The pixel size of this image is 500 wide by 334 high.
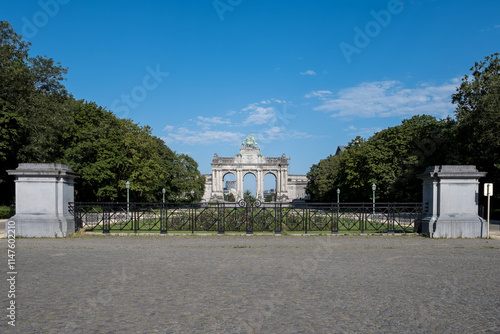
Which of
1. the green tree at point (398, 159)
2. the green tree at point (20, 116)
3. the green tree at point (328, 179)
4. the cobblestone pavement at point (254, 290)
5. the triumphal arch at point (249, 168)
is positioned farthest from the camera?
the triumphal arch at point (249, 168)

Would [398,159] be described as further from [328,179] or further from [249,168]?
[249,168]

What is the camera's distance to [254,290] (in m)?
7.53

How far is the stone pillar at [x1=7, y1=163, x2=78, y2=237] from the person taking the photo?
16.2 m

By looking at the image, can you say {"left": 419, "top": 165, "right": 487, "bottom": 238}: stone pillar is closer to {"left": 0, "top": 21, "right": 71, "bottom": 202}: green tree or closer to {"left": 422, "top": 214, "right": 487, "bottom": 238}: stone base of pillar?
{"left": 422, "top": 214, "right": 487, "bottom": 238}: stone base of pillar

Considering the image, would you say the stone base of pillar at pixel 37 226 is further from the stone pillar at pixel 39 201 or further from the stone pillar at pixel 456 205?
the stone pillar at pixel 456 205

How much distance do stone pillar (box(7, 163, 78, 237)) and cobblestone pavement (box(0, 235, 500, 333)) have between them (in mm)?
3094

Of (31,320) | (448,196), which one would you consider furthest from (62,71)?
(31,320)

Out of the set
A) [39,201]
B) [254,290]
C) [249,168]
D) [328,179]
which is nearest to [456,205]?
[254,290]

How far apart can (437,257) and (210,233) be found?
10.3 m

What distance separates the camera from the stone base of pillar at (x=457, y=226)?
16.8 meters

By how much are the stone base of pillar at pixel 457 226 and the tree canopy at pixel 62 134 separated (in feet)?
87.7

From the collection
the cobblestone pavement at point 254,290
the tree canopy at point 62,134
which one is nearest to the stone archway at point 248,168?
the tree canopy at point 62,134

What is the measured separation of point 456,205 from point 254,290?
12.6 m

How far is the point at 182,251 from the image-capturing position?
506 inches
